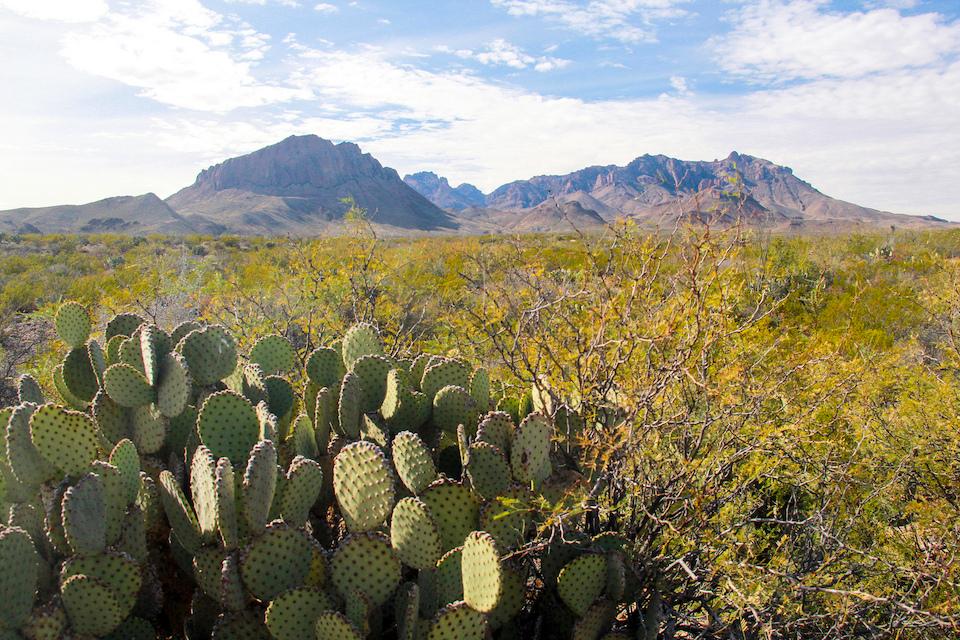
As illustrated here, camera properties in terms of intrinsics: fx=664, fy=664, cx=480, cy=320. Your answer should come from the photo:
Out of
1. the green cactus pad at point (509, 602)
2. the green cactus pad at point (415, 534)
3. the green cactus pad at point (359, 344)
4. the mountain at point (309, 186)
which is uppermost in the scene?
the mountain at point (309, 186)

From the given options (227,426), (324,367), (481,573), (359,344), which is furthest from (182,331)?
(481,573)

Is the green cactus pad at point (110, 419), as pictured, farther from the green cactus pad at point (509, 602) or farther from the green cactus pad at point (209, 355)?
the green cactus pad at point (509, 602)

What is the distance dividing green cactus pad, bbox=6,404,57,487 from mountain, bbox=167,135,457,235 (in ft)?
421

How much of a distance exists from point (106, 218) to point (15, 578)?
95751 mm

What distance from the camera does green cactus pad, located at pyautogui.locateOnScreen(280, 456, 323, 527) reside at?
2537mm

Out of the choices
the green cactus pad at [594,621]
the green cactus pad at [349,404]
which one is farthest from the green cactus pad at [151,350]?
the green cactus pad at [594,621]

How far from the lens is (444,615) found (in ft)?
7.42

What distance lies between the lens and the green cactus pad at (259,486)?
2334 millimetres

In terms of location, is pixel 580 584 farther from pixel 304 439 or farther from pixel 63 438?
pixel 63 438

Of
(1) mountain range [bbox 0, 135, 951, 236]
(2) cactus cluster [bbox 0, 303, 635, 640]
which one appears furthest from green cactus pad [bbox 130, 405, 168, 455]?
(1) mountain range [bbox 0, 135, 951, 236]

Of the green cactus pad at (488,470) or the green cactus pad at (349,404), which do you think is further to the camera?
the green cactus pad at (349,404)

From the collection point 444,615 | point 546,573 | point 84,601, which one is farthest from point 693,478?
point 84,601

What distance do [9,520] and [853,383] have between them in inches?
164

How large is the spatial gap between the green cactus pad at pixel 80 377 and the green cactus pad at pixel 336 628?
212cm
